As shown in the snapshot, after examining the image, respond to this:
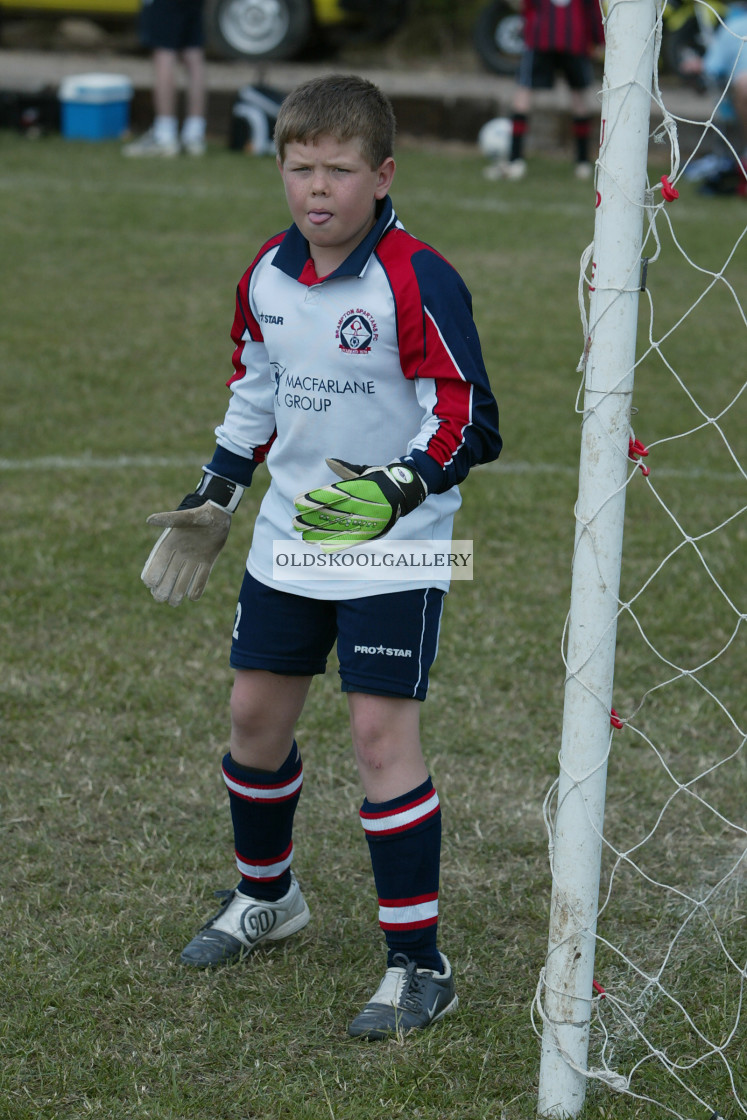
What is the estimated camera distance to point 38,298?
7316 mm

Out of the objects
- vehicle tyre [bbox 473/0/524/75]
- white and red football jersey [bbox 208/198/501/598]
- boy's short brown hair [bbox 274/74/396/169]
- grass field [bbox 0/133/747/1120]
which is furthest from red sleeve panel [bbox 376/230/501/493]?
vehicle tyre [bbox 473/0/524/75]

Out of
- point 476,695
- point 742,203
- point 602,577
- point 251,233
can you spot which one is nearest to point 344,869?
point 476,695

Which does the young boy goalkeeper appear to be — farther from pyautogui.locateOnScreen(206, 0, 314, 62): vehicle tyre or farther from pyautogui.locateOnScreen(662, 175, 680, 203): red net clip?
pyautogui.locateOnScreen(206, 0, 314, 62): vehicle tyre

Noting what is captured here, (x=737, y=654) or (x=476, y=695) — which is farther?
(x=737, y=654)

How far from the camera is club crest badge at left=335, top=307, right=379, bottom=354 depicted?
227 cm

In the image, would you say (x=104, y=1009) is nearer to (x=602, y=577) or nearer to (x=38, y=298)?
(x=602, y=577)

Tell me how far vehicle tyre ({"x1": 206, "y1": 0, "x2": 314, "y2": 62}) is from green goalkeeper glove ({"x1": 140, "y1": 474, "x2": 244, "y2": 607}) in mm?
11798

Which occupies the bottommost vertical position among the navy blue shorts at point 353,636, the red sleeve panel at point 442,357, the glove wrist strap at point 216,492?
the navy blue shorts at point 353,636

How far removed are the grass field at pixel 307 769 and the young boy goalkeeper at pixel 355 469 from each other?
0.52 feet

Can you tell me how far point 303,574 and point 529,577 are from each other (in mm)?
2072

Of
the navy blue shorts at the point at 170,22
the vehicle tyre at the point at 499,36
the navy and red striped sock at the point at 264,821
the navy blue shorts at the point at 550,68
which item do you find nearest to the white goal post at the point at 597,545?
the navy and red striped sock at the point at 264,821

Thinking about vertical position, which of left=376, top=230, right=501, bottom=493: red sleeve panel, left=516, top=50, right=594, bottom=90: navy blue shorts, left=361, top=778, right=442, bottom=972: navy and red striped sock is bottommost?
left=516, top=50, right=594, bottom=90: navy blue shorts

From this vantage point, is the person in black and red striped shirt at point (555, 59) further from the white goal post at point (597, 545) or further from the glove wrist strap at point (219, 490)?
the white goal post at point (597, 545)

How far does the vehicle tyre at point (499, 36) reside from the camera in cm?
1452
